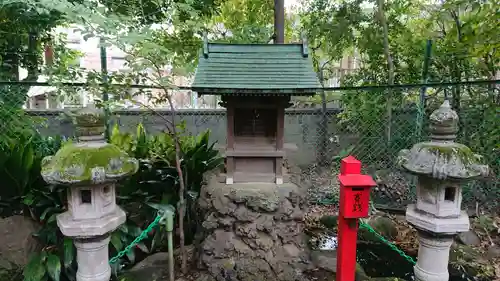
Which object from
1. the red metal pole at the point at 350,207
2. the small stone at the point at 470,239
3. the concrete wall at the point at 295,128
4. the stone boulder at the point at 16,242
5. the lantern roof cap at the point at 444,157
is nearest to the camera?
the lantern roof cap at the point at 444,157

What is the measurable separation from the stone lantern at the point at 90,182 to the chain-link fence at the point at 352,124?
2.45 ft

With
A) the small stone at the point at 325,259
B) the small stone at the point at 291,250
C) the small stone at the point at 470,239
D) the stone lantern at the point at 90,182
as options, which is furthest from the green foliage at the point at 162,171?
the small stone at the point at 470,239

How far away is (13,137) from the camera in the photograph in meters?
3.56

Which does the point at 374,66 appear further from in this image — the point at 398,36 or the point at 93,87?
the point at 93,87

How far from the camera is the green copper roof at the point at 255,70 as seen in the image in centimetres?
313

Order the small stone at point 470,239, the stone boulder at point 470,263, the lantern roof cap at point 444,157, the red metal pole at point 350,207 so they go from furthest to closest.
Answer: the small stone at point 470,239
the stone boulder at point 470,263
the red metal pole at point 350,207
the lantern roof cap at point 444,157

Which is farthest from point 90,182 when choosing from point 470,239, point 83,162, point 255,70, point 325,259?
point 470,239

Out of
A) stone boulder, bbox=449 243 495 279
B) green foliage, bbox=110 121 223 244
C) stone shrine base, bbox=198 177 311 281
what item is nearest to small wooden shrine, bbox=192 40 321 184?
stone shrine base, bbox=198 177 311 281

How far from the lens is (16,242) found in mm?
3418

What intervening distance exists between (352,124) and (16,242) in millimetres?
5152

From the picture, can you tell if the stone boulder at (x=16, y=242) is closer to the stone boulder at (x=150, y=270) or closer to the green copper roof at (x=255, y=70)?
the stone boulder at (x=150, y=270)

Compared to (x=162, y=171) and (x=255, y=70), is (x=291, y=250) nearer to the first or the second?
(x=162, y=171)

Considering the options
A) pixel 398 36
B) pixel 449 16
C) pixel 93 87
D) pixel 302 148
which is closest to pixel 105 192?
pixel 93 87

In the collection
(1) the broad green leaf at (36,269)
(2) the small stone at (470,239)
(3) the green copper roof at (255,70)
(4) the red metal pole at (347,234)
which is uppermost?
(3) the green copper roof at (255,70)
